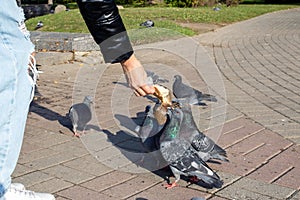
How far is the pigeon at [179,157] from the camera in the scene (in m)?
3.59

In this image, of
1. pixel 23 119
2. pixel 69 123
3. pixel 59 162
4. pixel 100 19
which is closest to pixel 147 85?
pixel 100 19

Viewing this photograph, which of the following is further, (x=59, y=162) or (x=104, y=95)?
(x=104, y=95)

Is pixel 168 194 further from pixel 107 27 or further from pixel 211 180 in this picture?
pixel 107 27

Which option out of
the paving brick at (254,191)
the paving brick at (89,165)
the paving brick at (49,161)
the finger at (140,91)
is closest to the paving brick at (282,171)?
the paving brick at (254,191)

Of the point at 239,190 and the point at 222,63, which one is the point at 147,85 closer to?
the point at 239,190

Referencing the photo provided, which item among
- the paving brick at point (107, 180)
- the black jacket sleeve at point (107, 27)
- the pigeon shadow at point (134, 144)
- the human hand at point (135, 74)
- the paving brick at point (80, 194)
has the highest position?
the black jacket sleeve at point (107, 27)

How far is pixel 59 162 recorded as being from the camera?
13.9 ft

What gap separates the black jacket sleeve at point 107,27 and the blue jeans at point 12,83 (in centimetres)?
37

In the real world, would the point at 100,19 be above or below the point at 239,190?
above

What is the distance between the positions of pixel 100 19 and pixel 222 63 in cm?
692

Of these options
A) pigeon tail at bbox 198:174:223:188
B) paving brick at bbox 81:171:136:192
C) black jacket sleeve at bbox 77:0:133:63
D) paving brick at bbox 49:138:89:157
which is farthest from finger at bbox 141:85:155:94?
paving brick at bbox 49:138:89:157

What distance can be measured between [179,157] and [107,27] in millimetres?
1399

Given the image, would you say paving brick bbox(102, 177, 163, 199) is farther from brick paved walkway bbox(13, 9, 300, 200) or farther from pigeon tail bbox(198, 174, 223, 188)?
pigeon tail bbox(198, 174, 223, 188)

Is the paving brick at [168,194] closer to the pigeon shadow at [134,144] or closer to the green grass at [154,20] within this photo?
the pigeon shadow at [134,144]
